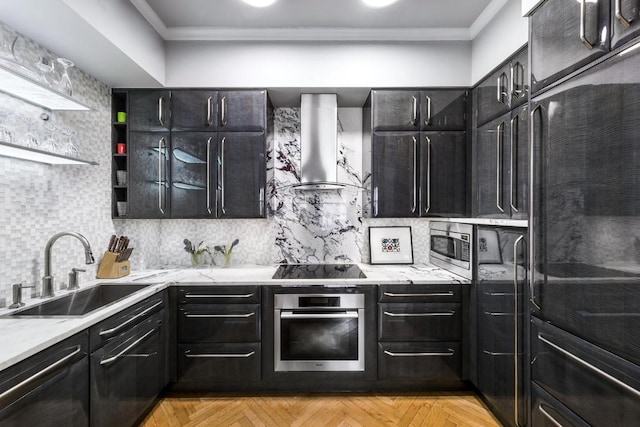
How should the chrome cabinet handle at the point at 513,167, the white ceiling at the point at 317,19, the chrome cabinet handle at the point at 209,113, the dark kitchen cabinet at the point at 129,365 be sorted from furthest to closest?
1. the chrome cabinet handle at the point at 209,113
2. the white ceiling at the point at 317,19
3. the chrome cabinet handle at the point at 513,167
4. the dark kitchen cabinet at the point at 129,365

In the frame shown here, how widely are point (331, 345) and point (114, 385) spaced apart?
1.38m

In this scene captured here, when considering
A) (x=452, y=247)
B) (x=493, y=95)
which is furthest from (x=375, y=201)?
(x=493, y=95)

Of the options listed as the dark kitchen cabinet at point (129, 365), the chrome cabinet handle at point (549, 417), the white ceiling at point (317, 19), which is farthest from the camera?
the white ceiling at point (317, 19)

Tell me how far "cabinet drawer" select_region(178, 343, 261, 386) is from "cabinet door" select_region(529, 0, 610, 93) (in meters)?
2.45

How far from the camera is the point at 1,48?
1.62m

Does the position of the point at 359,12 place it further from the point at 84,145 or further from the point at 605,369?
the point at 605,369

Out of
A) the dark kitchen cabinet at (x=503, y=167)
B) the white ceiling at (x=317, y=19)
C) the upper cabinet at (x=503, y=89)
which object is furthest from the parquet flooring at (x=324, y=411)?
the white ceiling at (x=317, y=19)

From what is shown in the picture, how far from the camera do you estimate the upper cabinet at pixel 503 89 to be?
6.46 feet

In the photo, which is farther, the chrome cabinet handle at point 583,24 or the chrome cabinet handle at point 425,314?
the chrome cabinet handle at point 425,314

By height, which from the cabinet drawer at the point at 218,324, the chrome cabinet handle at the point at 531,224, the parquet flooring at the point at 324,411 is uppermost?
the chrome cabinet handle at the point at 531,224

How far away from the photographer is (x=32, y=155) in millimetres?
1808

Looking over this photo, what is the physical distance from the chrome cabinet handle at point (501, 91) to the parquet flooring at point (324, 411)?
2.12m

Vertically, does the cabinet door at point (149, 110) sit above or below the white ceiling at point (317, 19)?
below

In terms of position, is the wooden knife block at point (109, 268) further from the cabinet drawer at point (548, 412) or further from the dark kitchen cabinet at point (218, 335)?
the cabinet drawer at point (548, 412)
